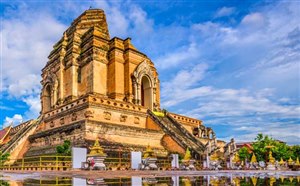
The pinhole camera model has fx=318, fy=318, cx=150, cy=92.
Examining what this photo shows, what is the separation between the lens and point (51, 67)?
34.2m

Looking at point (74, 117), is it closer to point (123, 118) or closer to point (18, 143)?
point (123, 118)

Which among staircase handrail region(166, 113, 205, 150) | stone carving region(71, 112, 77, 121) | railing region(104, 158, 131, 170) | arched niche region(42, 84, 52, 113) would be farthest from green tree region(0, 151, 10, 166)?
staircase handrail region(166, 113, 205, 150)

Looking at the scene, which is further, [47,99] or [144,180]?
[47,99]

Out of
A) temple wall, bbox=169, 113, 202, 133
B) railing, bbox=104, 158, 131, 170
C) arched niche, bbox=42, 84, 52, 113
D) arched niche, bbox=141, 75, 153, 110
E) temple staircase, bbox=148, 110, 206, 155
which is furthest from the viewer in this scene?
arched niche, bbox=42, 84, 52, 113

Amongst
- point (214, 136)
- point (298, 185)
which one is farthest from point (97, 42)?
point (298, 185)

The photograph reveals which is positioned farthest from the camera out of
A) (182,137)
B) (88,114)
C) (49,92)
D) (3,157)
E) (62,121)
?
(49,92)

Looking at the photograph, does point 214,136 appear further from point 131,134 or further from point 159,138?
point 131,134

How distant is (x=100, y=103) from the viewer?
Answer: 23594 mm

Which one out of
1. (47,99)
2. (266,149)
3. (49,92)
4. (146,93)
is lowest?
(266,149)

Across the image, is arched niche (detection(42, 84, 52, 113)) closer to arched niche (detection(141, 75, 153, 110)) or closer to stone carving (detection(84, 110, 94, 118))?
arched niche (detection(141, 75, 153, 110))

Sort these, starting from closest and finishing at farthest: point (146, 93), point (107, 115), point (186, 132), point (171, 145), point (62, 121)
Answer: point (107, 115) < point (62, 121) < point (171, 145) < point (186, 132) < point (146, 93)

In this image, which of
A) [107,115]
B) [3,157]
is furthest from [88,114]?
[3,157]

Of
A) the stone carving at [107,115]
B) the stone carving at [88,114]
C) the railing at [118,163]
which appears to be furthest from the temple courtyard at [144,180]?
the stone carving at [107,115]

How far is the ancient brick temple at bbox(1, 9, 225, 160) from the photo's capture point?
23.0 meters
